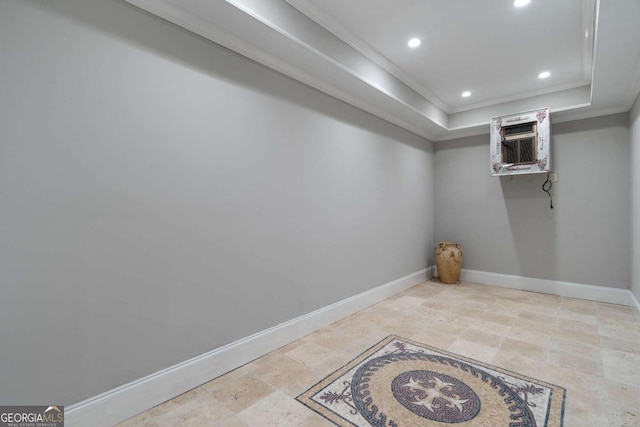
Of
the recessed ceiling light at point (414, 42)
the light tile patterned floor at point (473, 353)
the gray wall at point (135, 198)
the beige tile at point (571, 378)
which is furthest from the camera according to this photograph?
the recessed ceiling light at point (414, 42)

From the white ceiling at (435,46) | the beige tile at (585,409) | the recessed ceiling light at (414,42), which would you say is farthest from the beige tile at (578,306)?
the recessed ceiling light at (414,42)

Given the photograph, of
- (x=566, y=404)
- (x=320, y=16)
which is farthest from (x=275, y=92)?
(x=566, y=404)

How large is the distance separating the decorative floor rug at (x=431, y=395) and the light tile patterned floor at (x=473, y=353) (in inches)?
3.8

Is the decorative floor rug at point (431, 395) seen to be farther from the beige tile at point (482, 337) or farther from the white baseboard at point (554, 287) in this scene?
the white baseboard at point (554, 287)

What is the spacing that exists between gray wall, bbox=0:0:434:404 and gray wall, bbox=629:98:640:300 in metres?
3.50

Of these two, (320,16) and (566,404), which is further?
(320,16)

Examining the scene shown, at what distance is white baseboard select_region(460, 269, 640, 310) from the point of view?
3658mm

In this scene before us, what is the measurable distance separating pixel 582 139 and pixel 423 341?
3.64 meters

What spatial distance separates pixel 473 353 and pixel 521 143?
3.08 meters

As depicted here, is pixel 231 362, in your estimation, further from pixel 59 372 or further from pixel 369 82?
pixel 369 82

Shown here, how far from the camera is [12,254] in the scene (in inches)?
53.4

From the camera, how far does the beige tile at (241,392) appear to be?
1770 mm

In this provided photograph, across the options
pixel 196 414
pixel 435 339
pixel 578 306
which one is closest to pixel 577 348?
pixel 435 339

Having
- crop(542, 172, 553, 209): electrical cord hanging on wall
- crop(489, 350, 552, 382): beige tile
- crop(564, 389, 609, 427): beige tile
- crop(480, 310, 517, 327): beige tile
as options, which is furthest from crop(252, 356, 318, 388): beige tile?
crop(542, 172, 553, 209): electrical cord hanging on wall
